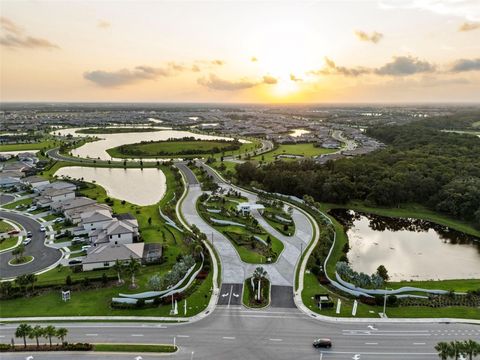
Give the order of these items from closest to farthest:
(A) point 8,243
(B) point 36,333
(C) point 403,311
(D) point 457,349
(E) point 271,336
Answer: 1. (D) point 457,349
2. (B) point 36,333
3. (E) point 271,336
4. (C) point 403,311
5. (A) point 8,243

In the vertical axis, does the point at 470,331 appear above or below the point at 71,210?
below

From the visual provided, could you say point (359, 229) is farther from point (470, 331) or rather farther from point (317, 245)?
point (470, 331)

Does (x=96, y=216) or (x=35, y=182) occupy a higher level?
(x=35, y=182)

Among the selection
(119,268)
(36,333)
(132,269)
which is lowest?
(36,333)

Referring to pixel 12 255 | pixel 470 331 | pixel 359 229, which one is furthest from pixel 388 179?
pixel 12 255

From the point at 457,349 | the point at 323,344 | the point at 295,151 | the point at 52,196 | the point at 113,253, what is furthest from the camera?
the point at 295,151

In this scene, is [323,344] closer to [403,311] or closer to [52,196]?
[403,311]

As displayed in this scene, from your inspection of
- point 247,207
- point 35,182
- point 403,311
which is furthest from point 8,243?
point 403,311
